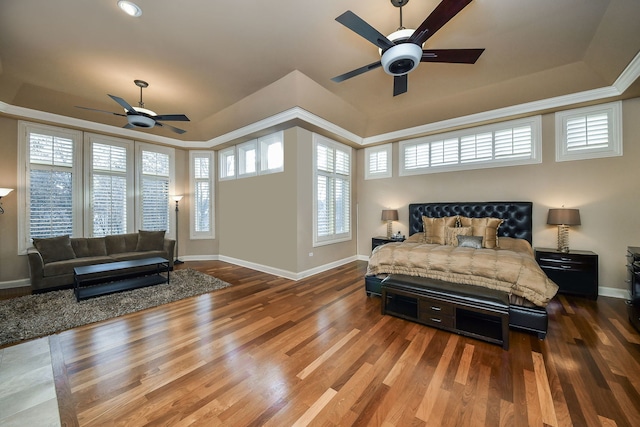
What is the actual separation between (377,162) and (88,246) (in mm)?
6616

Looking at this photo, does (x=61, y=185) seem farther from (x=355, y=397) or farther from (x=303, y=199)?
(x=355, y=397)

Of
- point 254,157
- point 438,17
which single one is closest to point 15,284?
point 254,157

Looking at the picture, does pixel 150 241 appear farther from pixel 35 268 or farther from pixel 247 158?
pixel 247 158

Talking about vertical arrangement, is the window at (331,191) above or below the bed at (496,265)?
above

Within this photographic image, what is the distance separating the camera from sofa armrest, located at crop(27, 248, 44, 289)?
12.8 feet

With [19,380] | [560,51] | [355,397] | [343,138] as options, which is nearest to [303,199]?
[343,138]

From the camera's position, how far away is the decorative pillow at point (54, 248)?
4246 millimetres

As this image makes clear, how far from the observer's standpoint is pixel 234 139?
223 inches

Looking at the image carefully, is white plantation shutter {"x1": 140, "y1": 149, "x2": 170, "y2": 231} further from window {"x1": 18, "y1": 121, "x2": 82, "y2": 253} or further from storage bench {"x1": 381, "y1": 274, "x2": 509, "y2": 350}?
storage bench {"x1": 381, "y1": 274, "x2": 509, "y2": 350}

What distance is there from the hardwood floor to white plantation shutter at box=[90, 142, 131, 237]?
3.50 meters

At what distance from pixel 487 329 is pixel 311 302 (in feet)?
7.09

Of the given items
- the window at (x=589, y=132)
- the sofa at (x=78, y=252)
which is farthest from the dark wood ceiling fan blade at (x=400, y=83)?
the sofa at (x=78, y=252)

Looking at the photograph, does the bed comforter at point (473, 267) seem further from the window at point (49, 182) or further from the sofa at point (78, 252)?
the window at point (49, 182)

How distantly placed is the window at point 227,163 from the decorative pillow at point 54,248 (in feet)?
10.6
